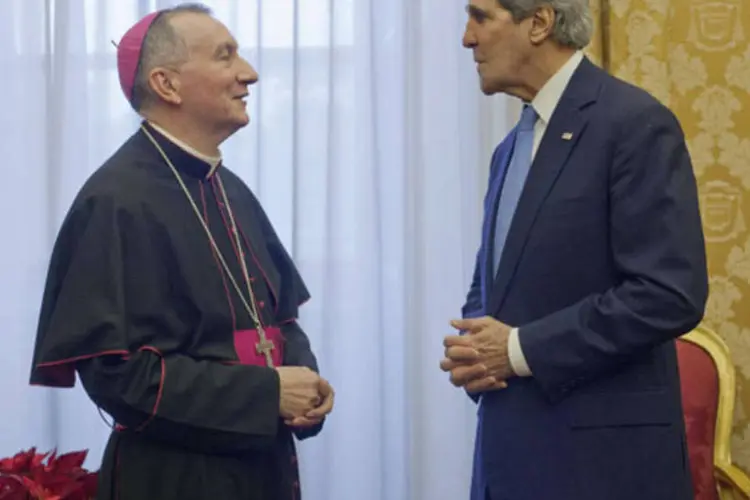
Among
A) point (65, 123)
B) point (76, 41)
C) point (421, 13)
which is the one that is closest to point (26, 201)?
point (65, 123)

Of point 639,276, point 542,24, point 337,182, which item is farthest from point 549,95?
point 337,182

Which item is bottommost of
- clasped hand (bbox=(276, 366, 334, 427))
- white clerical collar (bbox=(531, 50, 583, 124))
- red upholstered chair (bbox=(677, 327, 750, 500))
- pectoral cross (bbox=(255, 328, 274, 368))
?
red upholstered chair (bbox=(677, 327, 750, 500))

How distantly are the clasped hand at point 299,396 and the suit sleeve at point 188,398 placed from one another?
0.08 ft

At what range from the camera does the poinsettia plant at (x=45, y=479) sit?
1.77 m

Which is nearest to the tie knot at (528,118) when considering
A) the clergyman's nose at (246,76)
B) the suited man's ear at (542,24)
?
the suited man's ear at (542,24)

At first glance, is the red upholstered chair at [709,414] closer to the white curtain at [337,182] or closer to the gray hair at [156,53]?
the white curtain at [337,182]

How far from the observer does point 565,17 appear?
5.79 ft

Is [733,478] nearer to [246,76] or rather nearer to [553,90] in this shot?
[553,90]

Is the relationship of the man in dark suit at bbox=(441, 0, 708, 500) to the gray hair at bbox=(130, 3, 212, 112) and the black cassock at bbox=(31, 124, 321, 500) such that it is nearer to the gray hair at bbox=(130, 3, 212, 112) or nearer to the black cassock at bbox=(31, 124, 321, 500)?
the black cassock at bbox=(31, 124, 321, 500)

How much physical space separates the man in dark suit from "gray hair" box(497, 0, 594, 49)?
0.07 m

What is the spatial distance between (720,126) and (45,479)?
211 centimetres

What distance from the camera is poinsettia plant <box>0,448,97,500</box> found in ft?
5.80

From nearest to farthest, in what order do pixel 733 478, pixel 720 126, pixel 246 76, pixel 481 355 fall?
1. pixel 481 355
2. pixel 246 76
3. pixel 733 478
4. pixel 720 126

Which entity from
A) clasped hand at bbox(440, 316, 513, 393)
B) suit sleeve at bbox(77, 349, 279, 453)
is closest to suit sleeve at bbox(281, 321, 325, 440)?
suit sleeve at bbox(77, 349, 279, 453)
